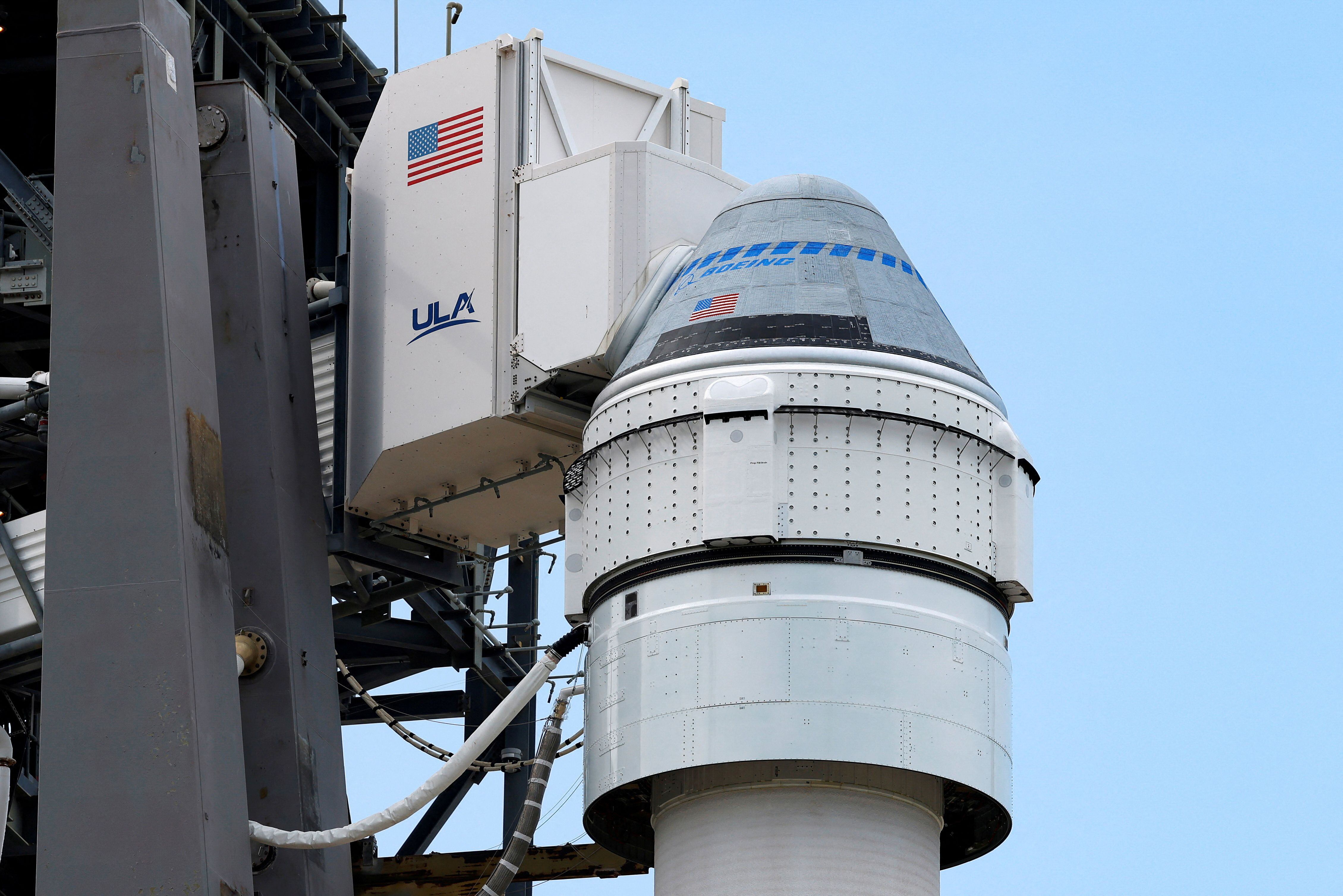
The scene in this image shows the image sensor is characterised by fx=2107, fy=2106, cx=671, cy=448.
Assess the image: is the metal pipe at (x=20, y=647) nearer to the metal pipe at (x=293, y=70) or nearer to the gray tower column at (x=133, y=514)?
the gray tower column at (x=133, y=514)

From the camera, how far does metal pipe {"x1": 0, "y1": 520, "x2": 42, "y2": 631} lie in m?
21.5

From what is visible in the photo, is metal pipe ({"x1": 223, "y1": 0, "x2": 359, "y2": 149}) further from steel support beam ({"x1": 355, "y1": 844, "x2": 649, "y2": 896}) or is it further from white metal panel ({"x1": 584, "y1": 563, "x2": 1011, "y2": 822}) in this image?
white metal panel ({"x1": 584, "y1": 563, "x2": 1011, "y2": 822})

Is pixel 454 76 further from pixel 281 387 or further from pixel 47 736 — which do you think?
pixel 47 736

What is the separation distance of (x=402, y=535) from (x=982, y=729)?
835 cm

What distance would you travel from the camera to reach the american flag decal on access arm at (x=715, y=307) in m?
19.4

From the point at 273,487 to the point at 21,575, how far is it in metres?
2.76

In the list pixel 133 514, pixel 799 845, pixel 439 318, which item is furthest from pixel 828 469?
pixel 133 514

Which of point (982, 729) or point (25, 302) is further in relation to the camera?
point (25, 302)

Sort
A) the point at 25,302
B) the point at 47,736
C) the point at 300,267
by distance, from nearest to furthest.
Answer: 1. the point at 47,736
2. the point at 300,267
3. the point at 25,302

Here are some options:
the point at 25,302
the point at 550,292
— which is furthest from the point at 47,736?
the point at 25,302

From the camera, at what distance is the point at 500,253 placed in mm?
22000

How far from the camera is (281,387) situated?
2209 cm

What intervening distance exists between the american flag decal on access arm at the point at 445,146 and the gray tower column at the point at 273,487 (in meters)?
1.45

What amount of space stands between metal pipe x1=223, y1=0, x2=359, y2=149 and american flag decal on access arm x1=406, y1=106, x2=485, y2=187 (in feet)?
28.7
